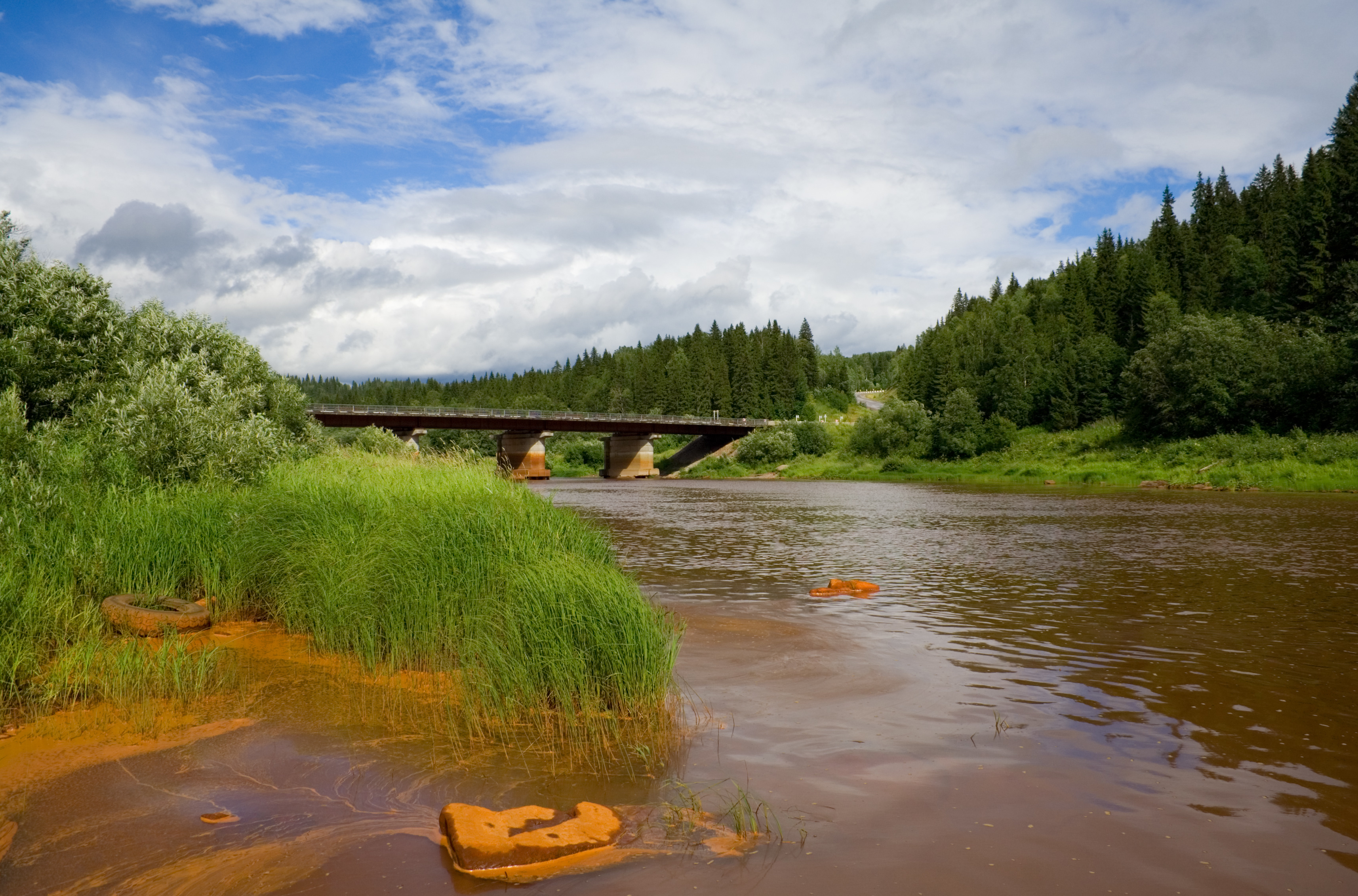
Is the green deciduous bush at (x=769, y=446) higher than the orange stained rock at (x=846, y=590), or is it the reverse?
the green deciduous bush at (x=769, y=446)

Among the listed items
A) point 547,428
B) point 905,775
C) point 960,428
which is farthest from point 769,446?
point 905,775

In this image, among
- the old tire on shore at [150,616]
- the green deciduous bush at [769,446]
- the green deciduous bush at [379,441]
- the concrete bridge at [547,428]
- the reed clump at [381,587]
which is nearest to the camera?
the reed clump at [381,587]

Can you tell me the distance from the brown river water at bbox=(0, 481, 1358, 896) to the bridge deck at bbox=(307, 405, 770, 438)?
3325 inches

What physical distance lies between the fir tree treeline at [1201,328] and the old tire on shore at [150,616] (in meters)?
72.9

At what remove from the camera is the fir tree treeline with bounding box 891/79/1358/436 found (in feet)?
228

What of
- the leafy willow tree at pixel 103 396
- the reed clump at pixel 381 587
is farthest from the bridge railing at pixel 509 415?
the reed clump at pixel 381 587

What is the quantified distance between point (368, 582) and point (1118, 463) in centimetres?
7525

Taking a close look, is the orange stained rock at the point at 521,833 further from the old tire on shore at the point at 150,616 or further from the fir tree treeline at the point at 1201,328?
the fir tree treeline at the point at 1201,328

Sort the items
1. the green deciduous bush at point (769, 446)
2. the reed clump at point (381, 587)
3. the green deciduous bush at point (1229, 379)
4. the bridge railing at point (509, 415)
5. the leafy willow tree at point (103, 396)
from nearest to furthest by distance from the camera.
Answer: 1. the reed clump at point (381, 587)
2. the leafy willow tree at point (103, 396)
3. the green deciduous bush at point (1229, 379)
4. the bridge railing at point (509, 415)
5. the green deciduous bush at point (769, 446)

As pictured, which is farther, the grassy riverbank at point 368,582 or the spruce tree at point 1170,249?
the spruce tree at point 1170,249

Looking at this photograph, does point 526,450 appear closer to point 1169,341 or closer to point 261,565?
point 1169,341

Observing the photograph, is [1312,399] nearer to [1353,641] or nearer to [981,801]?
[1353,641]

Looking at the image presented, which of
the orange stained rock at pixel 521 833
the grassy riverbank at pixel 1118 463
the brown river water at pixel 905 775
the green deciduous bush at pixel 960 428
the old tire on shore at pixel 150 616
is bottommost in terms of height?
the brown river water at pixel 905 775

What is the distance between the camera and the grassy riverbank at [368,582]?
380 inches
